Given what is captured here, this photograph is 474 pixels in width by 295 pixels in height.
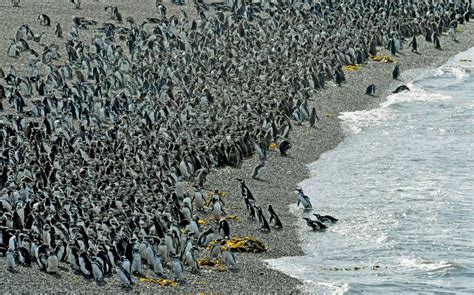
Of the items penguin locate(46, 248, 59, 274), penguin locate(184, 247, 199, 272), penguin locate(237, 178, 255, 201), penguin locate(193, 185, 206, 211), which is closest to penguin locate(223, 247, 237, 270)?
penguin locate(184, 247, 199, 272)

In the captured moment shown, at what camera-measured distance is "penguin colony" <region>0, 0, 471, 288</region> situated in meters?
24.7

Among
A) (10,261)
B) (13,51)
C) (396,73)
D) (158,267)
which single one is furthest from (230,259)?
(396,73)

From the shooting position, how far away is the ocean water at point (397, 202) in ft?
85.4

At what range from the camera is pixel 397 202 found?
31016 mm

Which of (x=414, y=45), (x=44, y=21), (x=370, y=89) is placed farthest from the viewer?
(x=414, y=45)

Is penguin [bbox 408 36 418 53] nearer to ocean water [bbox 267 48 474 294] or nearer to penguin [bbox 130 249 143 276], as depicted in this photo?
ocean water [bbox 267 48 474 294]

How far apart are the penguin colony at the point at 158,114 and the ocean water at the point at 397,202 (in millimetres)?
1343

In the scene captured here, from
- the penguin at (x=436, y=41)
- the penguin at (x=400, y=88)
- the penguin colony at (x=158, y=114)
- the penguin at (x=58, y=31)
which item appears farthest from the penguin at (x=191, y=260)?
the penguin at (x=436, y=41)

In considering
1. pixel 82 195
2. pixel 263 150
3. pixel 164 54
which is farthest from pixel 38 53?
pixel 82 195

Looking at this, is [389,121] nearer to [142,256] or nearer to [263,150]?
[263,150]

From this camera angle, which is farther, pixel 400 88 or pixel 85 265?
pixel 400 88

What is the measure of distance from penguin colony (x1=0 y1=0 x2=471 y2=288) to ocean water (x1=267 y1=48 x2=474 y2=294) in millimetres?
1343

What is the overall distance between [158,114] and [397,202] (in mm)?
7716

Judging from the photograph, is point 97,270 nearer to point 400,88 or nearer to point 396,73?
point 400,88
